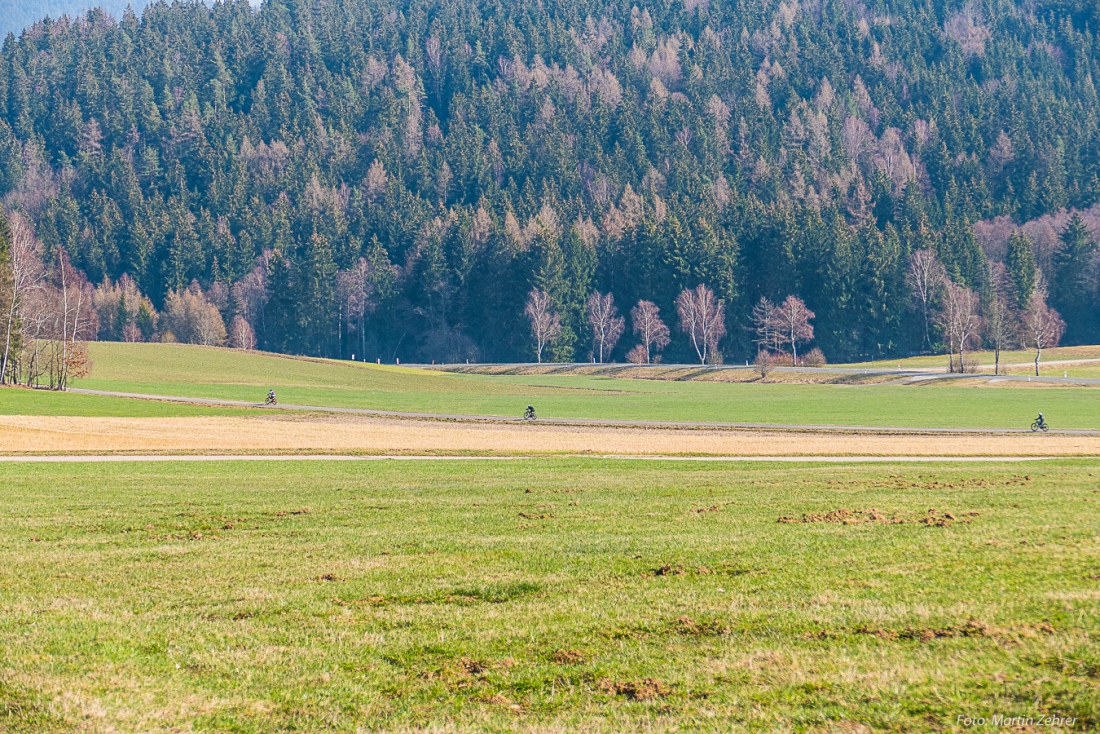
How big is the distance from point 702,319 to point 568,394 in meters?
54.5

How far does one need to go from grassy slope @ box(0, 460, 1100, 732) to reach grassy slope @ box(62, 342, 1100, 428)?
4216cm

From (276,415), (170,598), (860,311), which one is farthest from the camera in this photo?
(860,311)

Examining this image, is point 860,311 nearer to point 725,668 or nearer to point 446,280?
point 446,280

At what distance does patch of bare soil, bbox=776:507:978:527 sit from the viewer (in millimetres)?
16688

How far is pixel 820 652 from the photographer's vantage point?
9.09 metres

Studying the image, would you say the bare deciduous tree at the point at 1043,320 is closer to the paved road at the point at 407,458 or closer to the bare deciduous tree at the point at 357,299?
the bare deciduous tree at the point at 357,299

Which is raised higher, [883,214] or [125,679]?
[883,214]

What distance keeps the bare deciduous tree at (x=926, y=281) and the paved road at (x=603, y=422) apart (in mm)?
86890

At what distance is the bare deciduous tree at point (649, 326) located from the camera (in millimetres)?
141000

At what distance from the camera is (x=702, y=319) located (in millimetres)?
138125

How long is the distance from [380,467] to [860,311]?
384ft

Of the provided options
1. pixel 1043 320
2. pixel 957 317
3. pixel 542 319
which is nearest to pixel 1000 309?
pixel 957 317

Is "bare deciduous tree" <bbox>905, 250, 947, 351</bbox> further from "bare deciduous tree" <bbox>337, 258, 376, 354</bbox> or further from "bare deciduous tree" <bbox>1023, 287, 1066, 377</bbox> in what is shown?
"bare deciduous tree" <bbox>337, 258, 376, 354</bbox>

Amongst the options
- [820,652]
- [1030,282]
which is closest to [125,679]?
[820,652]
